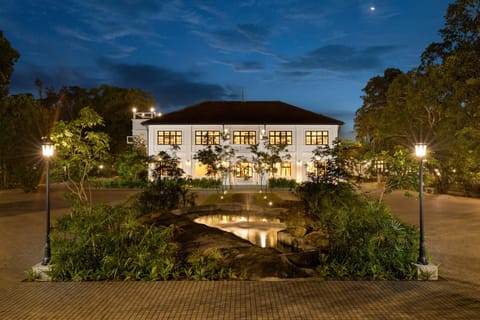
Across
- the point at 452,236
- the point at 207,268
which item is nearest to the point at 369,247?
the point at 207,268

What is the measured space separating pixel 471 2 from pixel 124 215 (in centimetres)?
2008

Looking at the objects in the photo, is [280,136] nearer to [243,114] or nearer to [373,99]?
[243,114]

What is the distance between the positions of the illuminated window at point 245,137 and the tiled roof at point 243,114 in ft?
3.38

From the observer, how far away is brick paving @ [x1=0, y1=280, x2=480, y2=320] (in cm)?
616

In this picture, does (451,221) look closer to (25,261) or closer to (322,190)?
(322,190)

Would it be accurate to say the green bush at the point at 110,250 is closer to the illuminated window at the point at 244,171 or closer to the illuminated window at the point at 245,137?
the illuminated window at the point at 244,171

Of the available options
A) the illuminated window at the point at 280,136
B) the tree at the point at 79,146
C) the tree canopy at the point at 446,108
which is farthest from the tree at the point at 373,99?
the tree at the point at 79,146

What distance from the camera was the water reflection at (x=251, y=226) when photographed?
12.5 m

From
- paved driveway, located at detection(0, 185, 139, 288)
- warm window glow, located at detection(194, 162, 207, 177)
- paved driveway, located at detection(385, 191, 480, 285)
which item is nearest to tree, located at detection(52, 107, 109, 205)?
paved driveway, located at detection(0, 185, 139, 288)

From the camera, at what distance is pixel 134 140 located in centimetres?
3816

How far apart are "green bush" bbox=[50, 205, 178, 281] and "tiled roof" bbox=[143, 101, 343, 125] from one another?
2582 centimetres

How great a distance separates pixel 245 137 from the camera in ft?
114

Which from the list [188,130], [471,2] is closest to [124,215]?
[471,2]

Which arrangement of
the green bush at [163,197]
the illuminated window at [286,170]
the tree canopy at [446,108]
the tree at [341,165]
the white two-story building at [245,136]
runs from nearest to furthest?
A: the tree at [341,165], the green bush at [163,197], the tree canopy at [446,108], the white two-story building at [245,136], the illuminated window at [286,170]
